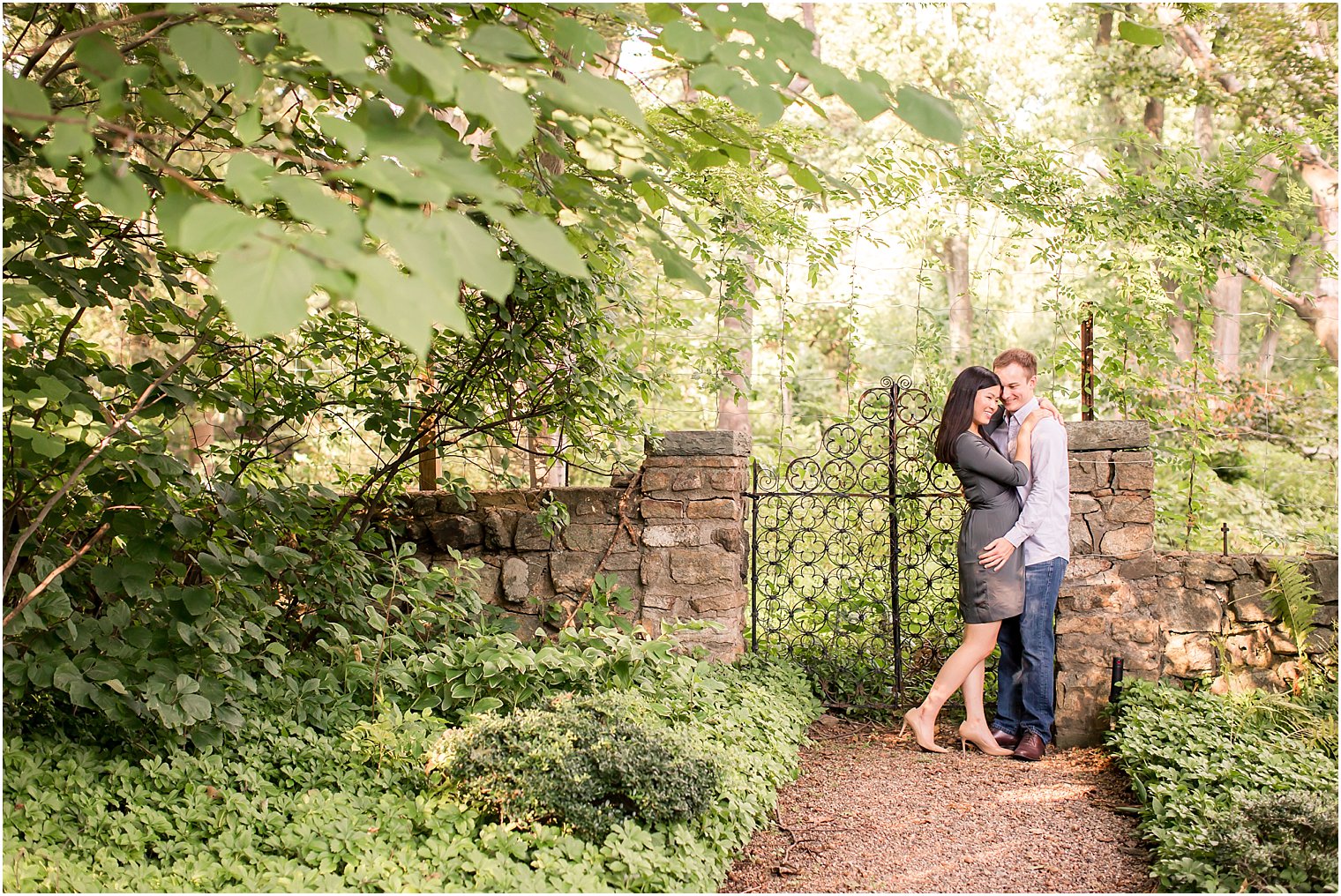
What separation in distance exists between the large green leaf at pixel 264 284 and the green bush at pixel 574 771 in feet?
6.52

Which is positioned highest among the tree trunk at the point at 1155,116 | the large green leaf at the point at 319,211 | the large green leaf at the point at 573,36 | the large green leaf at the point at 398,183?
the tree trunk at the point at 1155,116

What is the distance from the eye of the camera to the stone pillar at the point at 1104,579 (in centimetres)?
448

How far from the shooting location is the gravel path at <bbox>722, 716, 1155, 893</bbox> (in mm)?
3078

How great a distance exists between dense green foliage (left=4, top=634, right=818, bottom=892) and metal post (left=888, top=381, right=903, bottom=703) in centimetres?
182

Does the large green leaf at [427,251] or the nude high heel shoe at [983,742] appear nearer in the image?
the large green leaf at [427,251]

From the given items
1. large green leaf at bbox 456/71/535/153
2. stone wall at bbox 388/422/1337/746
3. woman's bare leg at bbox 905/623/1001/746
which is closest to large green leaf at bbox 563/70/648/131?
large green leaf at bbox 456/71/535/153

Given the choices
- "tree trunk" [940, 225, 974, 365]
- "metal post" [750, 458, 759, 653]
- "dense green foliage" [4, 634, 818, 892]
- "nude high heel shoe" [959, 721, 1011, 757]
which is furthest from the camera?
"tree trunk" [940, 225, 974, 365]

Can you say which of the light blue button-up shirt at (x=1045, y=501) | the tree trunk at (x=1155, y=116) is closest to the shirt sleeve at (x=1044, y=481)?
the light blue button-up shirt at (x=1045, y=501)

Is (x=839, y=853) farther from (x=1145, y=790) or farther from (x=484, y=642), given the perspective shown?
(x=484, y=642)

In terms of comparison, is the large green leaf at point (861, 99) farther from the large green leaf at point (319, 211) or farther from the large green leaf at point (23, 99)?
the large green leaf at point (23, 99)

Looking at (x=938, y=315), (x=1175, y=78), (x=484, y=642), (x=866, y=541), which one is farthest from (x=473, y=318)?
(x=938, y=315)

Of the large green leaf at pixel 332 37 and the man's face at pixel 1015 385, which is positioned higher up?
the large green leaf at pixel 332 37

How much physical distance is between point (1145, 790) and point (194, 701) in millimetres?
3431

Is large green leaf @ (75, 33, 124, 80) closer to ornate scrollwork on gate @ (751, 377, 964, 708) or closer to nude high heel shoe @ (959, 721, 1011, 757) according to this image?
ornate scrollwork on gate @ (751, 377, 964, 708)
